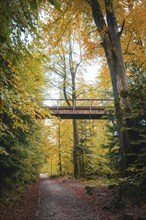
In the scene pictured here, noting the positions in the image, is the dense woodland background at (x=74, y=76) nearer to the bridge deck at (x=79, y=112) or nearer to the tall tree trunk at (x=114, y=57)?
the tall tree trunk at (x=114, y=57)

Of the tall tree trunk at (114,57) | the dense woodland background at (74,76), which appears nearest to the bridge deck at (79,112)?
the dense woodland background at (74,76)

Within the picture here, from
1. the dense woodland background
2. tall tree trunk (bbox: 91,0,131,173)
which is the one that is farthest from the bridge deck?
tall tree trunk (bbox: 91,0,131,173)

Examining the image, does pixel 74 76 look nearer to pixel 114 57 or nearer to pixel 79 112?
pixel 79 112

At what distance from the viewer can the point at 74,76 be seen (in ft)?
69.8

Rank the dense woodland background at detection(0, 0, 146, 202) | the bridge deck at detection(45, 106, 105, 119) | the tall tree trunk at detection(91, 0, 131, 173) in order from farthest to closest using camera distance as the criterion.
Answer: the bridge deck at detection(45, 106, 105, 119) < the tall tree trunk at detection(91, 0, 131, 173) < the dense woodland background at detection(0, 0, 146, 202)

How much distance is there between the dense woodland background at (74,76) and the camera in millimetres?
2943

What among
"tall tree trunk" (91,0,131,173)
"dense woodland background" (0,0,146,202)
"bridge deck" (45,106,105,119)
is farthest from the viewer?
"bridge deck" (45,106,105,119)

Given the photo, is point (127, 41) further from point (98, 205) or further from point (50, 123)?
point (50, 123)

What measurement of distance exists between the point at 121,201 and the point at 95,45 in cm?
672

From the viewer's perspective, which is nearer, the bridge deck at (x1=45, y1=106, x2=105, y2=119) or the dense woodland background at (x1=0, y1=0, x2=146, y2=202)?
the dense woodland background at (x1=0, y1=0, x2=146, y2=202)

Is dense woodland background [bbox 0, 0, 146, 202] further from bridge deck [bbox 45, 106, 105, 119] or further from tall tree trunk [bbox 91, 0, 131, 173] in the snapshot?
bridge deck [bbox 45, 106, 105, 119]

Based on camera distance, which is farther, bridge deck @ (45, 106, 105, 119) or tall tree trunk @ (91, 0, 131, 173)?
bridge deck @ (45, 106, 105, 119)

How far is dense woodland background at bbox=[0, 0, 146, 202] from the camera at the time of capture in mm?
2943

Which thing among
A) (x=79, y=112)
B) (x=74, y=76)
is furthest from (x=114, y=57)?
(x=74, y=76)
